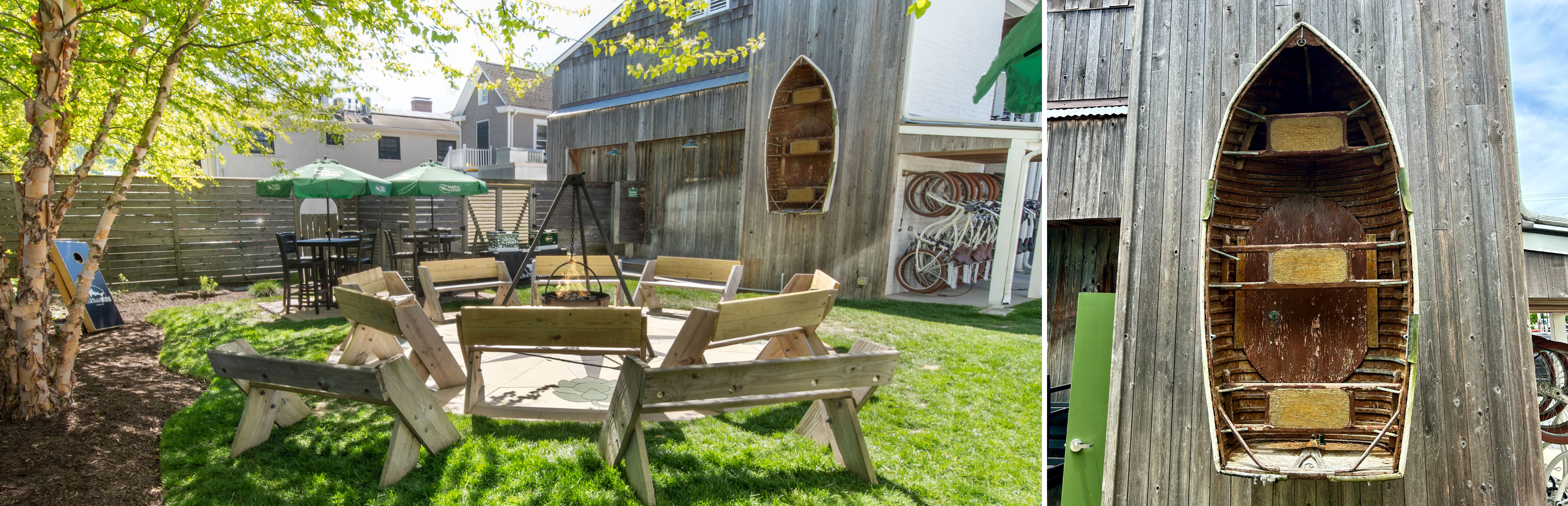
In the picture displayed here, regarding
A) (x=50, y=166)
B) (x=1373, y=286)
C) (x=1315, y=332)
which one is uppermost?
(x=50, y=166)

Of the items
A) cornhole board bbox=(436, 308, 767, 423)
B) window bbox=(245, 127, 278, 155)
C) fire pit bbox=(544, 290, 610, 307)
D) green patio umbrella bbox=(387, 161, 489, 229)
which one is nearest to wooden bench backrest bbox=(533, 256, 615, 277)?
cornhole board bbox=(436, 308, 767, 423)

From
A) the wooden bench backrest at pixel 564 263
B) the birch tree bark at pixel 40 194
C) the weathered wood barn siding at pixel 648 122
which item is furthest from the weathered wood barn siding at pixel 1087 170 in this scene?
the weathered wood barn siding at pixel 648 122

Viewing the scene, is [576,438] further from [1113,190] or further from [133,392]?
[1113,190]

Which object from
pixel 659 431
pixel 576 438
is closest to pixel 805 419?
pixel 659 431

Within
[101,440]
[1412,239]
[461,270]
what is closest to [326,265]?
[461,270]

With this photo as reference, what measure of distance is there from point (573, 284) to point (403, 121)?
25.5 meters

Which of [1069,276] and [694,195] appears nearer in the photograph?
[1069,276]

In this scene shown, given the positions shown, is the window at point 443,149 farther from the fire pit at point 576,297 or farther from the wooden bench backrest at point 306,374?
the wooden bench backrest at point 306,374

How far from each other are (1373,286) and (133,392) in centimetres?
760

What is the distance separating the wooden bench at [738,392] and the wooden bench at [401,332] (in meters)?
1.67

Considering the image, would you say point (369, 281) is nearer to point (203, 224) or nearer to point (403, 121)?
point (203, 224)

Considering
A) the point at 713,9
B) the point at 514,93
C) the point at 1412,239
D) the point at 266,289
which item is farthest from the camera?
the point at 514,93

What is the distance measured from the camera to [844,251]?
447 inches

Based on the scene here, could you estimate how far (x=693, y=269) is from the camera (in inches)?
343
